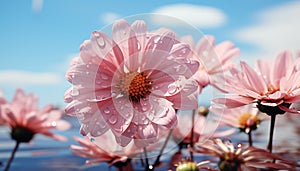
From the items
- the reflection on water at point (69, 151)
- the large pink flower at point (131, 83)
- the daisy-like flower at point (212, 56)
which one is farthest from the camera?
the reflection on water at point (69, 151)

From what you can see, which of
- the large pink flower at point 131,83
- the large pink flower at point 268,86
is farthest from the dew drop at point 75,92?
the large pink flower at point 268,86

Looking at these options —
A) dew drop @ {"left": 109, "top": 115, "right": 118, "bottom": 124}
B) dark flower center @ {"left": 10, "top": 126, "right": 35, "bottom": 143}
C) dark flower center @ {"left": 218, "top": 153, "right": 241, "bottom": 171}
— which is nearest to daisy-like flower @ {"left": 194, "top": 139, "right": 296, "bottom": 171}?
dark flower center @ {"left": 218, "top": 153, "right": 241, "bottom": 171}

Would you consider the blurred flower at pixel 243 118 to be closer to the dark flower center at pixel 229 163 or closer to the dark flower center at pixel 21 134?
the dark flower center at pixel 229 163

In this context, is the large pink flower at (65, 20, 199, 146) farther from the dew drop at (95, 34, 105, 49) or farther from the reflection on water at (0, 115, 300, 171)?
the reflection on water at (0, 115, 300, 171)

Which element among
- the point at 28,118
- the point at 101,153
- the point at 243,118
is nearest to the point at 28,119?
the point at 28,118

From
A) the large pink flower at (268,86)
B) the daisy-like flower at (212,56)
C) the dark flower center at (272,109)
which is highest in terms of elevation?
the daisy-like flower at (212,56)

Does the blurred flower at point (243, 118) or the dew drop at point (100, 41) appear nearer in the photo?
the dew drop at point (100, 41)

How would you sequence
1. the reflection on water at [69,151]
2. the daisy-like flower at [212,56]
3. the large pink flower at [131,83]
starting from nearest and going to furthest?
the large pink flower at [131,83] < the daisy-like flower at [212,56] < the reflection on water at [69,151]
